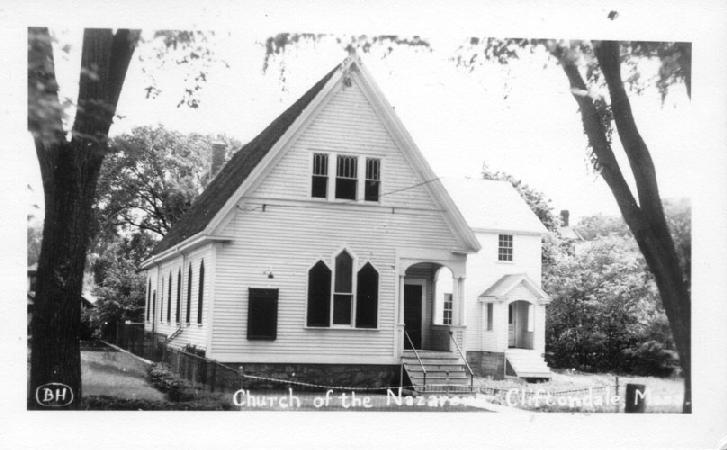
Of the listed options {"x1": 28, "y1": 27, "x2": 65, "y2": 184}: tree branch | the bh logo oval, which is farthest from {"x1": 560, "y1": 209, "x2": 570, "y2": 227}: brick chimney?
the bh logo oval

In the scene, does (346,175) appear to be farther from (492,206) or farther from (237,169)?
(492,206)

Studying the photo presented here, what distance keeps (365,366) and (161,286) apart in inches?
134

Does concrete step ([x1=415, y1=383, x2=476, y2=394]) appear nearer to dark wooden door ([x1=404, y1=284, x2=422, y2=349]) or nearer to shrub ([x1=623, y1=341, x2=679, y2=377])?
dark wooden door ([x1=404, y1=284, x2=422, y2=349])

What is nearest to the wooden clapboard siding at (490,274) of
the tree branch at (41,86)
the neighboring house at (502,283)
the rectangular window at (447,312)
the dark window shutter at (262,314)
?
the neighboring house at (502,283)

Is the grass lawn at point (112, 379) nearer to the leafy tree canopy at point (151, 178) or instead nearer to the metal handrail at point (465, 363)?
the leafy tree canopy at point (151, 178)

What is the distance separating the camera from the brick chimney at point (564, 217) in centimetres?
1303

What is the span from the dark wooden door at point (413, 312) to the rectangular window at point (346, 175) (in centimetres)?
187

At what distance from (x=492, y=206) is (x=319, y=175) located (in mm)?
2632

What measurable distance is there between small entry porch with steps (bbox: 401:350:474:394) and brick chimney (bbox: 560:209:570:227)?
242cm

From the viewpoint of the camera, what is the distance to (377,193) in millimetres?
13203

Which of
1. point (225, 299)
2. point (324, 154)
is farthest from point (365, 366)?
point (324, 154)

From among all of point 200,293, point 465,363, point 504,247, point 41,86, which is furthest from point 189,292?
point 504,247

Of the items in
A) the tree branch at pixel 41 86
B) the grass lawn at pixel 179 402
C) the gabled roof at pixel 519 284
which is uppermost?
the tree branch at pixel 41 86

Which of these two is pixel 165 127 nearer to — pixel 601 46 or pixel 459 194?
pixel 459 194
